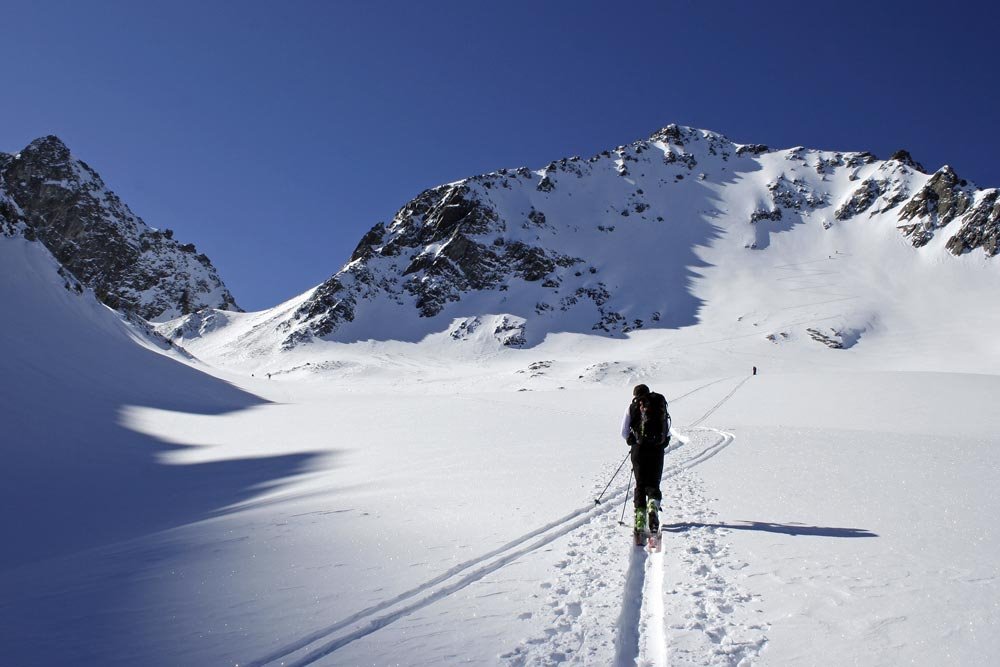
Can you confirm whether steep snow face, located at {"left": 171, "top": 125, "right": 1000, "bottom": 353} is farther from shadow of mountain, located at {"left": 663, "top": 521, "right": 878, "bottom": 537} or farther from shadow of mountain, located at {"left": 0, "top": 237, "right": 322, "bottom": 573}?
A: shadow of mountain, located at {"left": 663, "top": 521, "right": 878, "bottom": 537}

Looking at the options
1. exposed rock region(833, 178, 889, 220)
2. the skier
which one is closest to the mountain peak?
the skier

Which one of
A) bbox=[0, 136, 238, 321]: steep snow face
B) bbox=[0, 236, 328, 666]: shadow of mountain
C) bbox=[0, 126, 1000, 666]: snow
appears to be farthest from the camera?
bbox=[0, 136, 238, 321]: steep snow face

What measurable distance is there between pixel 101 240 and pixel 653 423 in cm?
16107

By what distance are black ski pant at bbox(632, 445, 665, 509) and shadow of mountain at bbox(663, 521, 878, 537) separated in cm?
47

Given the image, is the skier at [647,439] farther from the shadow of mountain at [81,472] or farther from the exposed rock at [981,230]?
the exposed rock at [981,230]

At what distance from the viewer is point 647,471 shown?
686 cm

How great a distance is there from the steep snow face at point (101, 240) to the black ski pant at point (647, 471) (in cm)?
14358

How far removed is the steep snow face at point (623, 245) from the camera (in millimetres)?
98625

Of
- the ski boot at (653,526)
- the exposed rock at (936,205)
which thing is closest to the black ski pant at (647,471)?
the ski boot at (653,526)

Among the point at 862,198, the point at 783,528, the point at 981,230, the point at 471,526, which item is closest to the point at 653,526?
the point at 783,528

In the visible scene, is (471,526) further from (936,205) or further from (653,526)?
(936,205)

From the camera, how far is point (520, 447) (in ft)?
47.5

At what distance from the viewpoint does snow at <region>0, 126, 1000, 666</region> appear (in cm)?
380

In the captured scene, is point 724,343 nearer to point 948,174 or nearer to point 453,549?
point 948,174
